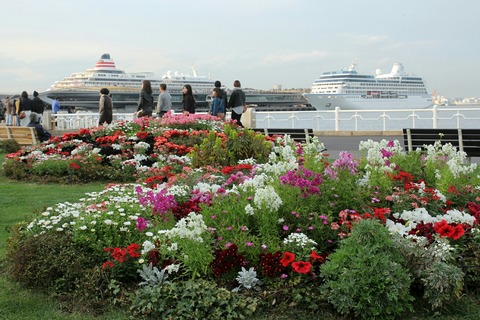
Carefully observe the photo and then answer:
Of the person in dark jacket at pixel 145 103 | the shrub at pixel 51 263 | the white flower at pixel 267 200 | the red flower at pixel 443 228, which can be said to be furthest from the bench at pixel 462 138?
the shrub at pixel 51 263

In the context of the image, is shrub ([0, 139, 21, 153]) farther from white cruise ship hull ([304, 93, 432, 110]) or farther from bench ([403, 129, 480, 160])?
white cruise ship hull ([304, 93, 432, 110])

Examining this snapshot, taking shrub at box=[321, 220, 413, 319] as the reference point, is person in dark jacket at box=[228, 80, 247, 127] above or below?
above

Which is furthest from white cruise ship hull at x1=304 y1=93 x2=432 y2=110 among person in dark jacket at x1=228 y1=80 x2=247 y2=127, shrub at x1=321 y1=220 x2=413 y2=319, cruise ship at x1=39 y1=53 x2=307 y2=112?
shrub at x1=321 y1=220 x2=413 y2=319

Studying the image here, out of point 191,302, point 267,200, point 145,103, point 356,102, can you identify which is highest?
point 356,102

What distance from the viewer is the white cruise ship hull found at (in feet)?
203

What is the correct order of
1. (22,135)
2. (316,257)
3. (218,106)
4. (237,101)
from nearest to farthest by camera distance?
(316,257), (237,101), (218,106), (22,135)

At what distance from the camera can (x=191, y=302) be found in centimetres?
378

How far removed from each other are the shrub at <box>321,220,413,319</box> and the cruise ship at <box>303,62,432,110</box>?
194 ft

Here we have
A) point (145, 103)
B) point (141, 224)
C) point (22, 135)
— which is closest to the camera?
point (141, 224)

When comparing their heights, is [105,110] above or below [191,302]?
above

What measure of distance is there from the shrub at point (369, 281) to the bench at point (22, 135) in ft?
48.9

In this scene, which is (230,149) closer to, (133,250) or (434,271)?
(133,250)

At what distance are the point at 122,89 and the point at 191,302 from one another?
7137cm

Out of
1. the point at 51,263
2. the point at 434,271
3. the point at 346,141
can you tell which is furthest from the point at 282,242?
the point at 346,141
